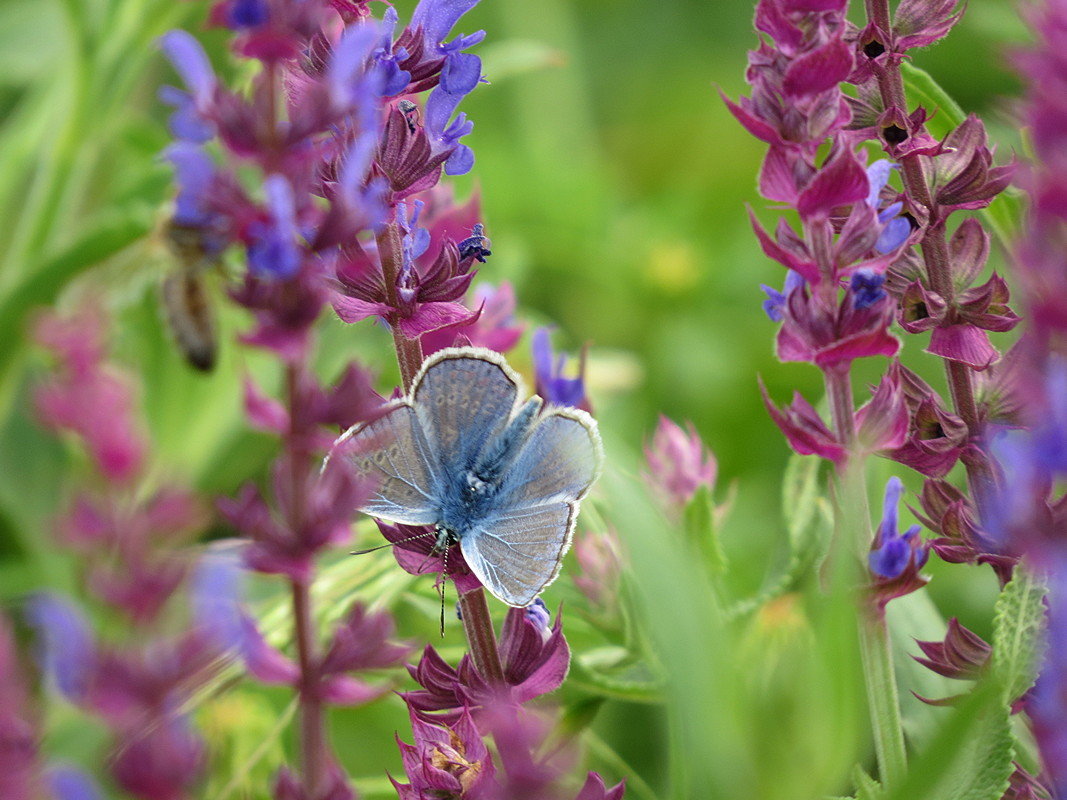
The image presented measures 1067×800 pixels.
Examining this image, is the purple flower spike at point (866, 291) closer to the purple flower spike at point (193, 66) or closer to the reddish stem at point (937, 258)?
the reddish stem at point (937, 258)

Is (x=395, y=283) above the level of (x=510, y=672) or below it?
above

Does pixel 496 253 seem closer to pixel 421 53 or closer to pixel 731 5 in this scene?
pixel 421 53

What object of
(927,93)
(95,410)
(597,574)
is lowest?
(597,574)

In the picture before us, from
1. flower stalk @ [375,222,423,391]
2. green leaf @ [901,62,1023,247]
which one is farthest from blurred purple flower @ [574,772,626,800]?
green leaf @ [901,62,1023,247]

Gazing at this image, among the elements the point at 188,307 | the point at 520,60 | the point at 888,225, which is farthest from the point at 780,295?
the point at 520,60

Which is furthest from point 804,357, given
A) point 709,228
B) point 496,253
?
point 709,228

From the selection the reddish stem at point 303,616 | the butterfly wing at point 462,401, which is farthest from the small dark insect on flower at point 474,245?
the reddish stem at point 303,616

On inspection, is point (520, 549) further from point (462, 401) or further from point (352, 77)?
point (352, 77)
